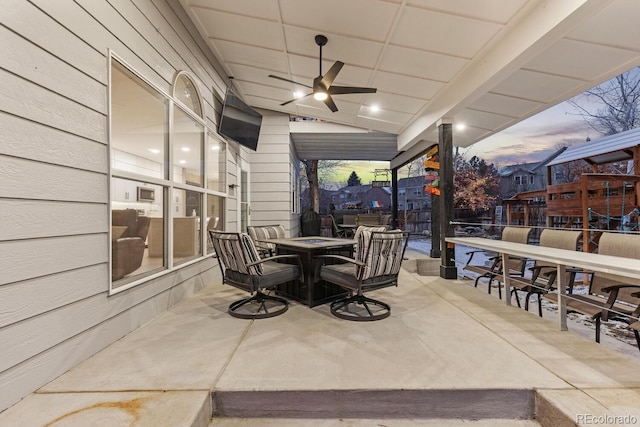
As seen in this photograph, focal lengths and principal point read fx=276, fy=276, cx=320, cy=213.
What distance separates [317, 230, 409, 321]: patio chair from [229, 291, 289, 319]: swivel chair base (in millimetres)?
620

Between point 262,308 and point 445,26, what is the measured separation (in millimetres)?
3697

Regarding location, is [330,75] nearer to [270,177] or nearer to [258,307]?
[258,307]

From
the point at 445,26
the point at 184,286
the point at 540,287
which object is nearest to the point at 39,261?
the point at 184,286

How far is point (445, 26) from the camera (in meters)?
2.98

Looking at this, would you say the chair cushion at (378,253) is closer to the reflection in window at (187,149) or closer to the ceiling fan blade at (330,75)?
the ceiling fan blade at (330,75)

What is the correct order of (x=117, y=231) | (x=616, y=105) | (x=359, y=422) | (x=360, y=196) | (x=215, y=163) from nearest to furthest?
(x=359, y=422) → (x=117, y=231) → (x=215, y=163) → (x=616, y=105) → (x=360, y=196)

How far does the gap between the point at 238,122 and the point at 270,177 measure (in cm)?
200

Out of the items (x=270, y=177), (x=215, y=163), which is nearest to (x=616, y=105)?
(x=270, y=177)

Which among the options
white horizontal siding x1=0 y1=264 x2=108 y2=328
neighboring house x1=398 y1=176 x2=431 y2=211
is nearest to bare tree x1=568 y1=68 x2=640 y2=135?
neighboring house x1=398 y1=176 x2=431 y2=211

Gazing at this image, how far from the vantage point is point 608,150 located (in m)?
6.75

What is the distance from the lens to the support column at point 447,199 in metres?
4.75

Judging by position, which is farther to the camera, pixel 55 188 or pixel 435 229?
pixel 435 229

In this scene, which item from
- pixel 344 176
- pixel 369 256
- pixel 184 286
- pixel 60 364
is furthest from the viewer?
pixel 344 176

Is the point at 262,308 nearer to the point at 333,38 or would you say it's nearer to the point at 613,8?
the point at 333,38
